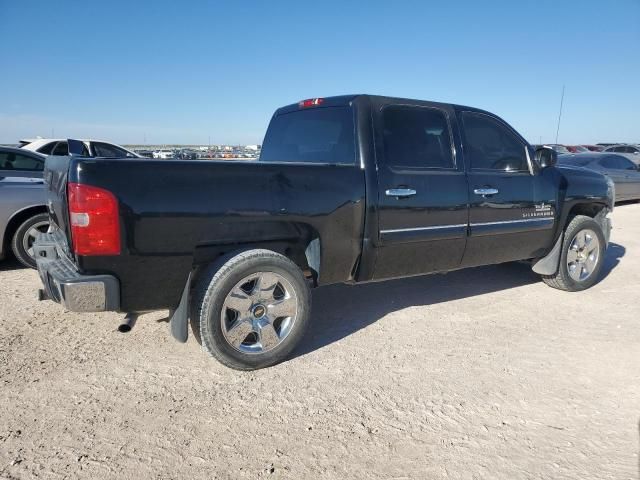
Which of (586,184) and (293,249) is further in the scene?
(586,184)

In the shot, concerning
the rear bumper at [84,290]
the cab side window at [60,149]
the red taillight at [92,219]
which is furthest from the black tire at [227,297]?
the cab side window at [60,149]

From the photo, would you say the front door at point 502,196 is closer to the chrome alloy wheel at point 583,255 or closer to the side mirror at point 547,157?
the side mirror at point 547,157

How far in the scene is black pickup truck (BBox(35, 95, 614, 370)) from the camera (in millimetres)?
2678

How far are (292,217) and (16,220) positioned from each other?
398 centimetres

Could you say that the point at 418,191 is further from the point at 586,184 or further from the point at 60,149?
the point at 60,149

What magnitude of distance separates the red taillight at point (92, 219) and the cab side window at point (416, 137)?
6.58 ft

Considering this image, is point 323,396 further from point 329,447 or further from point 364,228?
point 364,228

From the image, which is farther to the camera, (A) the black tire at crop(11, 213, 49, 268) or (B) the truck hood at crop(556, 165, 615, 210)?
(A) the black tire at crop(11, 213, 49, 268)

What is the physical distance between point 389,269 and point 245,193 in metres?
1.37

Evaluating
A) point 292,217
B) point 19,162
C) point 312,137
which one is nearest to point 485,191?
point 312,137

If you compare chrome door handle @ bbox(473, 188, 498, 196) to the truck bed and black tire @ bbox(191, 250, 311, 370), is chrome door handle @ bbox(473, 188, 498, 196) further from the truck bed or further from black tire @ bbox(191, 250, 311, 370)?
black tire @ bbox(191, 250, 311, 370)

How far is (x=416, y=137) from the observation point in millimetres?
3873

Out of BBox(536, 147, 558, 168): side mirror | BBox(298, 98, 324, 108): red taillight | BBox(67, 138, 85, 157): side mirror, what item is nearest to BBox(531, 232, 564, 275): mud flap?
BBox(536, 147, 558, 168): side mirror

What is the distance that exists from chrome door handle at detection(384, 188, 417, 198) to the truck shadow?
117cm
